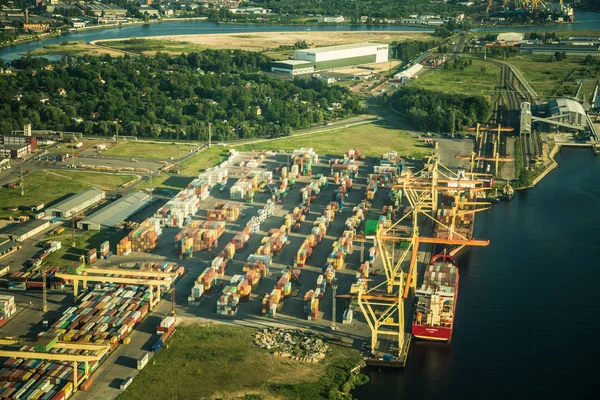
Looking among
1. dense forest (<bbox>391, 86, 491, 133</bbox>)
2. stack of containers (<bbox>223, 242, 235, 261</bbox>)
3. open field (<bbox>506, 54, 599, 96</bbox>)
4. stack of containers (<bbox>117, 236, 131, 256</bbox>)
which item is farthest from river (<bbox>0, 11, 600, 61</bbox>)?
stack of containers (<bbox>223, 242, 235, 261</bbox>)

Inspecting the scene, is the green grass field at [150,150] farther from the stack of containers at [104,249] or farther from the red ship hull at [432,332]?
the red ship hull at [432,332]

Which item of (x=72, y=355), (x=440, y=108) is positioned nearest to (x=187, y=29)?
(x=440, y=108)

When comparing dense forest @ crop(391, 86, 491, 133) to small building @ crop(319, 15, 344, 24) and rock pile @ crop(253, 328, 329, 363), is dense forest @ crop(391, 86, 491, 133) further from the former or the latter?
small building @ crop(319, 15, 344, 24)

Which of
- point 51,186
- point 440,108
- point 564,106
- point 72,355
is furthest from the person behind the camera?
point 564,106

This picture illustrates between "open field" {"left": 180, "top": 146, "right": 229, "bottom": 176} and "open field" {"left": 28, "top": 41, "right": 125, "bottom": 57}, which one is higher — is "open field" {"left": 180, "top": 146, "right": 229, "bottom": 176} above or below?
below

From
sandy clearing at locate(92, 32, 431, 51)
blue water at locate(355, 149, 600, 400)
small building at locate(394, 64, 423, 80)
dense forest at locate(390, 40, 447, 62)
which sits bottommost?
blue water at locate(355, 149, 600, 400)

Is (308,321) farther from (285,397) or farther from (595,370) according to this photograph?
(595,370)

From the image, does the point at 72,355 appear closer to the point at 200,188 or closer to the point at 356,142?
the point at 200,188

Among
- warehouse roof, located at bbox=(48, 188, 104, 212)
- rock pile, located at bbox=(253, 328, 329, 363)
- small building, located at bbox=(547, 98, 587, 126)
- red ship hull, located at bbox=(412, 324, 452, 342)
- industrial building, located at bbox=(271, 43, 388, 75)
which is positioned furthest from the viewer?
industrial building, located at bbox=(271, 43, 388, 75)

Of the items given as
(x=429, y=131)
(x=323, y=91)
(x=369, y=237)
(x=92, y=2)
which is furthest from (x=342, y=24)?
(x=369, y=237)
